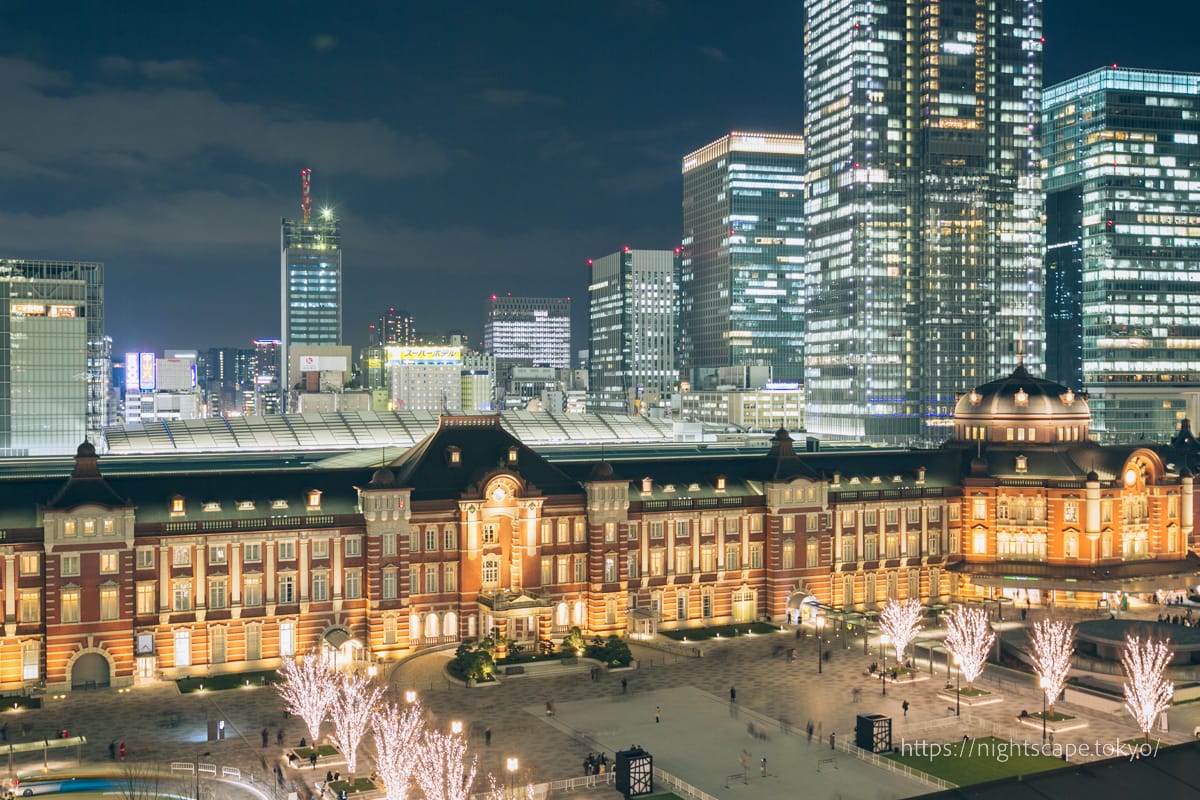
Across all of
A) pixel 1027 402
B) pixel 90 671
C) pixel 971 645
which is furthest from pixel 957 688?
pixel 90 671

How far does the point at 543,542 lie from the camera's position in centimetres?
11088

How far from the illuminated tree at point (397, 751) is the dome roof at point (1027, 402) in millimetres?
83797

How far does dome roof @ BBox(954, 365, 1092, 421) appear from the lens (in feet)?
452

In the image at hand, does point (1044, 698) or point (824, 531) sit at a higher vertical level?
point (824, 531)

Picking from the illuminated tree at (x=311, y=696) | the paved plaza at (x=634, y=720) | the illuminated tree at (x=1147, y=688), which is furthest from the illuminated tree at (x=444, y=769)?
the illuminated tree at (x=1147, y=688)

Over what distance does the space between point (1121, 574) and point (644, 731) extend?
67.5m

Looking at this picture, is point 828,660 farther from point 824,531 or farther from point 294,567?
point 294,567

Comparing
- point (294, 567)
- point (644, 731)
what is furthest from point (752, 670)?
point (294, 567)

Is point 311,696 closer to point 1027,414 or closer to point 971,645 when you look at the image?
point 971,645

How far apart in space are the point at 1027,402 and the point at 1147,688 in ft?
203

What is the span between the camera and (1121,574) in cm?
12675

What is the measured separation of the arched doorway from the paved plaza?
1.60 metres

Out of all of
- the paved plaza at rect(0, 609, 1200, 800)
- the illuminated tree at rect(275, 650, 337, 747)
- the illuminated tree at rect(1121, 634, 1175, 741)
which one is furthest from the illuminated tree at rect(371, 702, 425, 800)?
the illuminated tree at rect(1121, 634, 1175, 741)

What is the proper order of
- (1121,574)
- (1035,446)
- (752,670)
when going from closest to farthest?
(752,670), (1121,574), (1035,446)
